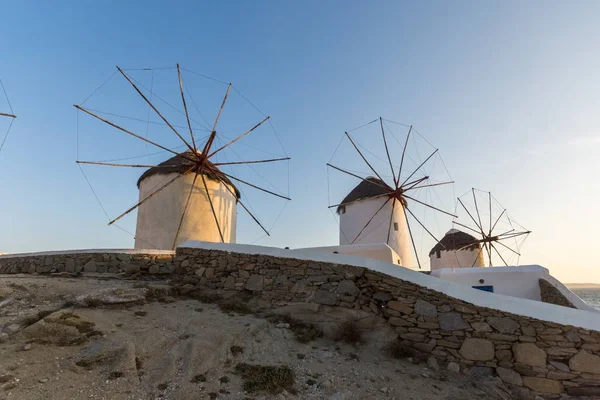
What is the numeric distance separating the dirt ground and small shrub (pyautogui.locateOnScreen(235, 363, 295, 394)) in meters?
0.01

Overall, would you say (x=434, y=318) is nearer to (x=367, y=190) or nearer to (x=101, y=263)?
(x=101, y=263)

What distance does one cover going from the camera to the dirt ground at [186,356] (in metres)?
3.97

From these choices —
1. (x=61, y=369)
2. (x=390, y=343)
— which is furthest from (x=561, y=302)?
(x=61, y=369)

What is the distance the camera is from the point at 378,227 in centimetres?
1858

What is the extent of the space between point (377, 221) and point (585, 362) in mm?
13722

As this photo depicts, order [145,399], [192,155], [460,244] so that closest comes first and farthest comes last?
[145,399] → [192,155] → [460,244]

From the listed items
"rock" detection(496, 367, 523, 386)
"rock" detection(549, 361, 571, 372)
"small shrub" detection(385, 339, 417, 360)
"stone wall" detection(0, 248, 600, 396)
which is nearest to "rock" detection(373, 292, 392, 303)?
"stone wall" detection(0, 248, 600, 396)

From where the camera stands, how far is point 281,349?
17.4 feet

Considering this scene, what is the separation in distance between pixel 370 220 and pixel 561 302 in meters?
9.37

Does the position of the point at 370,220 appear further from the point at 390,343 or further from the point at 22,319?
the point at 22,319

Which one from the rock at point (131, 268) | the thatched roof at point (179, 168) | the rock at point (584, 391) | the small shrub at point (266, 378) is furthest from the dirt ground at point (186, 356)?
the thatched roof at point (179, 168)

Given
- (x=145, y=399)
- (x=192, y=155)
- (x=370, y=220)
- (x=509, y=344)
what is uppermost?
(x=192, y=155)

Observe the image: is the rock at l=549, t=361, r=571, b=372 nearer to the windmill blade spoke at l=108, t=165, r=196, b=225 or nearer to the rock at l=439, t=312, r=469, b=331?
the rock at l=439, t=312, r=469, b=331

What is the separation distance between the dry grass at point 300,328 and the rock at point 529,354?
318cm
